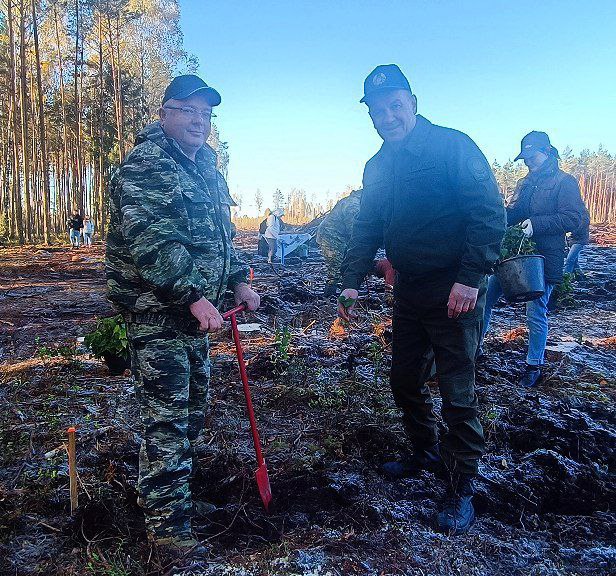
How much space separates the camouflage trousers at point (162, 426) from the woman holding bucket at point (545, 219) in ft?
10.6

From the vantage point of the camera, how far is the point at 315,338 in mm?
5914

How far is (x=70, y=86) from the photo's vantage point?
2548 cm

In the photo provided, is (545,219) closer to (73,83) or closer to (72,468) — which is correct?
(72,468)

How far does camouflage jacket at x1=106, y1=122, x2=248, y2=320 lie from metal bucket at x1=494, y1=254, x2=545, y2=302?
2543mm

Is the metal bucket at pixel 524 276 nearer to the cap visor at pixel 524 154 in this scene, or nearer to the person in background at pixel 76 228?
the cap visor at pixel 524 154

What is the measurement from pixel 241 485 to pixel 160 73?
26710 millimetres

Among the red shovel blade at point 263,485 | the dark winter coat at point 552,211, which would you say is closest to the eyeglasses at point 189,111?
the red shovel blade at point 263,485

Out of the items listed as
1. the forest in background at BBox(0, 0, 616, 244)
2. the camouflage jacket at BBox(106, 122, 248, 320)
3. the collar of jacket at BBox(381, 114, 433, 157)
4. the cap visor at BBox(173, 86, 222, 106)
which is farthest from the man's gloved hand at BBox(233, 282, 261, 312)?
the forest in background at BBox(0, 0, 616, 244)

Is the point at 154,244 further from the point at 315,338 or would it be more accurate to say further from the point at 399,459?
the point at 315,338

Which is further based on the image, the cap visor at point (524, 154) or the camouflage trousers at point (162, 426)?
the cap visor at point (524, 154)

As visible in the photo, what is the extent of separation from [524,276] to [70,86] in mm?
28571

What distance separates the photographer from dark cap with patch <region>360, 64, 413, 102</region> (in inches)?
91.5

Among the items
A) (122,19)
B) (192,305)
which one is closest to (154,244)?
(192,305)

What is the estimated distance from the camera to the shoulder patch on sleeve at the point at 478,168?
7.33 ft
